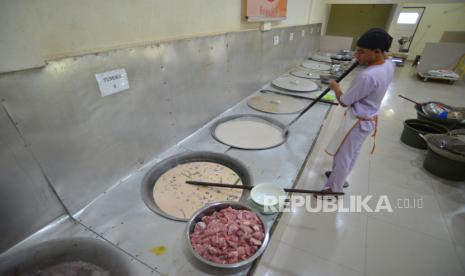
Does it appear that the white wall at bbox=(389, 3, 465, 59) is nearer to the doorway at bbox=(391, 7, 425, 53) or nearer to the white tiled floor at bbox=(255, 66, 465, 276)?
the doorway at bbox=(391, 7, 425, 53)

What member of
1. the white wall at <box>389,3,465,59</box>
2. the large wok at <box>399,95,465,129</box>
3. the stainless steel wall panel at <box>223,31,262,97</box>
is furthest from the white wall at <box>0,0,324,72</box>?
the white wall at <box>389,3,465,59</box>

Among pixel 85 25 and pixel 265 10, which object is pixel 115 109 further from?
pixel 265 10

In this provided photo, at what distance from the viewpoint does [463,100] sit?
3.61 metres

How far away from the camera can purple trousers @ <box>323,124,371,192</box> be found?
4.23 feet

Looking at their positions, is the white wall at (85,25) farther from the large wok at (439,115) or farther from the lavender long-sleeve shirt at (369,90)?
the large wok at (439,115)

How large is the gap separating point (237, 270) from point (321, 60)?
4185 mm

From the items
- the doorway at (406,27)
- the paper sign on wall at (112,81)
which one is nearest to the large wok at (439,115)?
the paper sign on wall at (112,81)

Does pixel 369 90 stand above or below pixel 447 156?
above

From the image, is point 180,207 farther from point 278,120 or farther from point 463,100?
point 463,100

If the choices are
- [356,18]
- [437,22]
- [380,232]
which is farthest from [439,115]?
[437,22]

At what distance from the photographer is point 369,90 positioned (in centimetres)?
114

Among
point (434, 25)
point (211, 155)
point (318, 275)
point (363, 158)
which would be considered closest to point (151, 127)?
point (211, 155)

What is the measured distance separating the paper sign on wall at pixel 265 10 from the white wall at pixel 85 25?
0.46 meters

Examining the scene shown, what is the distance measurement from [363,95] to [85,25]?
135 centimetres
